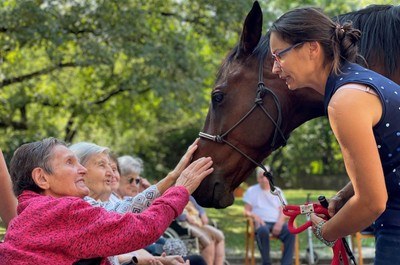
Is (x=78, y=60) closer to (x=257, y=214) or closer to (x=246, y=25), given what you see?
(x=257, y=214)

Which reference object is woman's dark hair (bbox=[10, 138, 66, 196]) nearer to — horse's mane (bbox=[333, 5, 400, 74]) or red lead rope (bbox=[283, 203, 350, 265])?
red lead rope (bbox=[283, 203, 350, 265])

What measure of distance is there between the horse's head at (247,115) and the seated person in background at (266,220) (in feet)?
16.8

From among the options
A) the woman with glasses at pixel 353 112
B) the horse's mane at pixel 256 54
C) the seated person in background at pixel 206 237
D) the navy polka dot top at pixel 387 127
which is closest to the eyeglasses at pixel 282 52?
the woman with glasses at pixel 353 112

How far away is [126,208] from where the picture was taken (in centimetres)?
341

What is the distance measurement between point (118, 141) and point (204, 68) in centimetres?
855

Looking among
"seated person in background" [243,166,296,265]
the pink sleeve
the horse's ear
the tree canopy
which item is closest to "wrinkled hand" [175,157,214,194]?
the pink sleeve

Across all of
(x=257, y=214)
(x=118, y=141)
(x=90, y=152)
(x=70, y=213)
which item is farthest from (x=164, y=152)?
(x=70, y=213)

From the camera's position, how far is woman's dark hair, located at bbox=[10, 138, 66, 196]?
2715 millimetres

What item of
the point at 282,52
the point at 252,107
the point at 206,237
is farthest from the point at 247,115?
the point at 206,237

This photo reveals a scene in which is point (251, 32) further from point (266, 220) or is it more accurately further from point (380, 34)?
point (266, 220)

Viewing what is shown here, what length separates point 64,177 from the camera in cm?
272

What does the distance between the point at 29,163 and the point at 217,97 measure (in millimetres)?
1231

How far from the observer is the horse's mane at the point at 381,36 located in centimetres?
324

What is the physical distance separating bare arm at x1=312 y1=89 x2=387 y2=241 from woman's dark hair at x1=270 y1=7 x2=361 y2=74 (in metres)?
0.24
